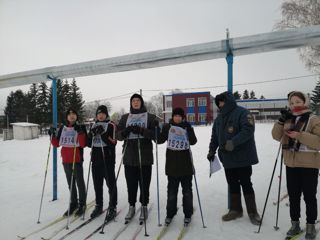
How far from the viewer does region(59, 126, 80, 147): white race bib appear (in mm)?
4762

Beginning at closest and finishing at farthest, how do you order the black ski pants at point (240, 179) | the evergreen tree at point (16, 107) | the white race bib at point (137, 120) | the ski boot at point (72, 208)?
the black ski pants at point (240, 179) → the white race bib at point (137, 120) → the ski boot at point (72, 208) → the evergreen tree at point (16, 107)

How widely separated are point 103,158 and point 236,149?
6.79 ft

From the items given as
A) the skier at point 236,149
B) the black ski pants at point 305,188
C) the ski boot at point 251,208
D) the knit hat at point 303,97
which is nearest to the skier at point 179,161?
the skier at point 236,149

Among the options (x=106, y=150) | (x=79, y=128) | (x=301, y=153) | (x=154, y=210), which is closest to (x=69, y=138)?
(x=79, y=128)

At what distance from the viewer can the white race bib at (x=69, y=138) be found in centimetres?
476

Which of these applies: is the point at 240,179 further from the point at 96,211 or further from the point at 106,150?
the point at 96,211

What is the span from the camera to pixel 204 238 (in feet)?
11.9

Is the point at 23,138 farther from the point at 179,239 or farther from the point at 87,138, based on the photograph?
the point at 179,239

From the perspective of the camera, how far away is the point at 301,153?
11.0 feet

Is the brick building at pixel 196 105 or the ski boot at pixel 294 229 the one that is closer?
the ski boot at pixel 294 229

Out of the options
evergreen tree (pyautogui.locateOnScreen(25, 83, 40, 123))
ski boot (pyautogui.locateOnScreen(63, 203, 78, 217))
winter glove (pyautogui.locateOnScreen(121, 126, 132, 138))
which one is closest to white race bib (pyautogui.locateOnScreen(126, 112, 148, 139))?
winter glove (pyautogui.locateOnScreen(121, 126, 132, 138))

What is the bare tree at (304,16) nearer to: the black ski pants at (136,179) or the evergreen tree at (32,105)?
the black ski pants at (136,179)

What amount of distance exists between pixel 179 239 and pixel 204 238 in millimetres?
327

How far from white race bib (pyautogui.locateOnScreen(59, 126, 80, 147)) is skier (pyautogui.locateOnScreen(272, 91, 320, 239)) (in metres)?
3.20
